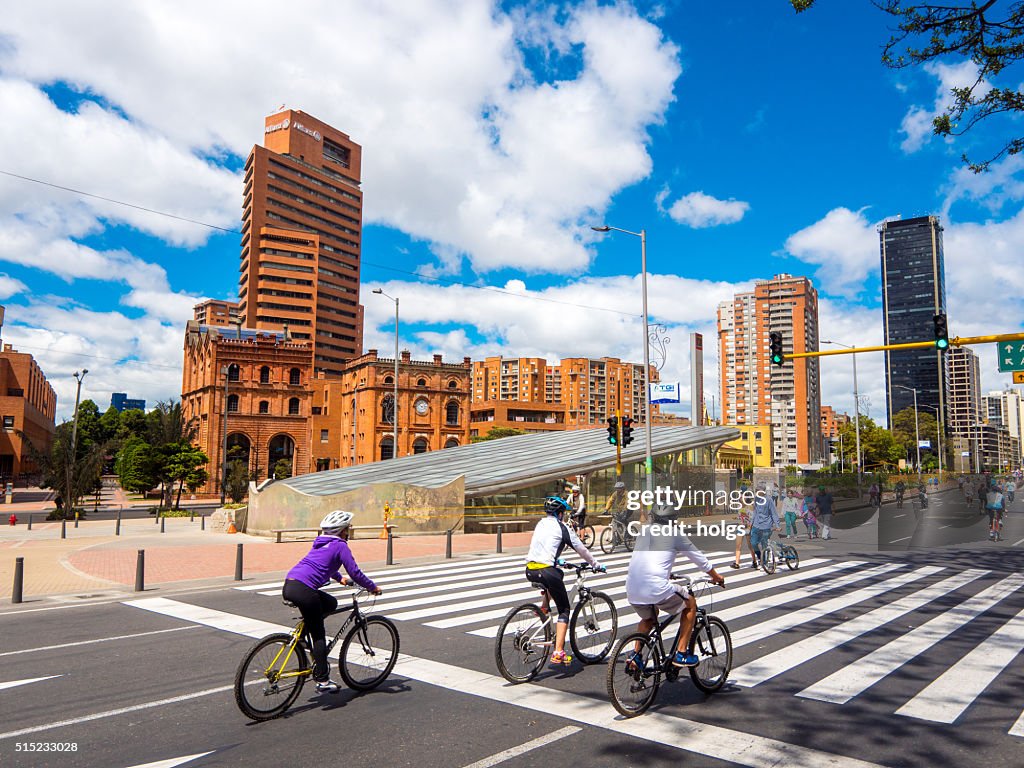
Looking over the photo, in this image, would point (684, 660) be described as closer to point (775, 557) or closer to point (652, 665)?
point (652, 665)

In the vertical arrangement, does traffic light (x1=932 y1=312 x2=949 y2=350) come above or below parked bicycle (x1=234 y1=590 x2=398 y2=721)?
above

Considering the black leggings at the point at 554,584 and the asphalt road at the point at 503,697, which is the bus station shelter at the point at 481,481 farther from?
the black leggings at the point at 554,584

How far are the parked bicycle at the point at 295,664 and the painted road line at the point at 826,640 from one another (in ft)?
11.2

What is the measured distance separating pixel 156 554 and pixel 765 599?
50.1 feet

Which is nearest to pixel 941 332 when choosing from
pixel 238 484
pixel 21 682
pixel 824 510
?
pixel 824 510

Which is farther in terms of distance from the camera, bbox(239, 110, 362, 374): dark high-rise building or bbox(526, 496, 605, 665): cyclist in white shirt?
bbox(239, 110, 362, 374): dark high-rise building

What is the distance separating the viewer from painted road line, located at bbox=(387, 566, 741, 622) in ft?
32.8

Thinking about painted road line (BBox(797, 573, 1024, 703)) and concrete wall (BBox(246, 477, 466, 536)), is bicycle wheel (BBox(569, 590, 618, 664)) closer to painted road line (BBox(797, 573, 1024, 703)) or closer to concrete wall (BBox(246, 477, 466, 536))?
painted road line (BBox(797, 573, 1024, 703))

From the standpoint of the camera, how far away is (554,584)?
6688mm

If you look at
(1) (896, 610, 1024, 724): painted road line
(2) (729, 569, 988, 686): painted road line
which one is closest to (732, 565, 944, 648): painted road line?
(2) (729, 569, 988, 686): painted road line

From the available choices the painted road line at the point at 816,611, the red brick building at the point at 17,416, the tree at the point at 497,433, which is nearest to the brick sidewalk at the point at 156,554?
the painted road line at the point at 816,611

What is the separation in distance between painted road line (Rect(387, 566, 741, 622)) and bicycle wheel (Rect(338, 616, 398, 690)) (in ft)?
10.0


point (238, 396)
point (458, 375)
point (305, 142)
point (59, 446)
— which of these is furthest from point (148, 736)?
point (305, 142)

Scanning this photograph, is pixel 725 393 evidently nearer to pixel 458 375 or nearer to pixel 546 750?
pixel 458 375
